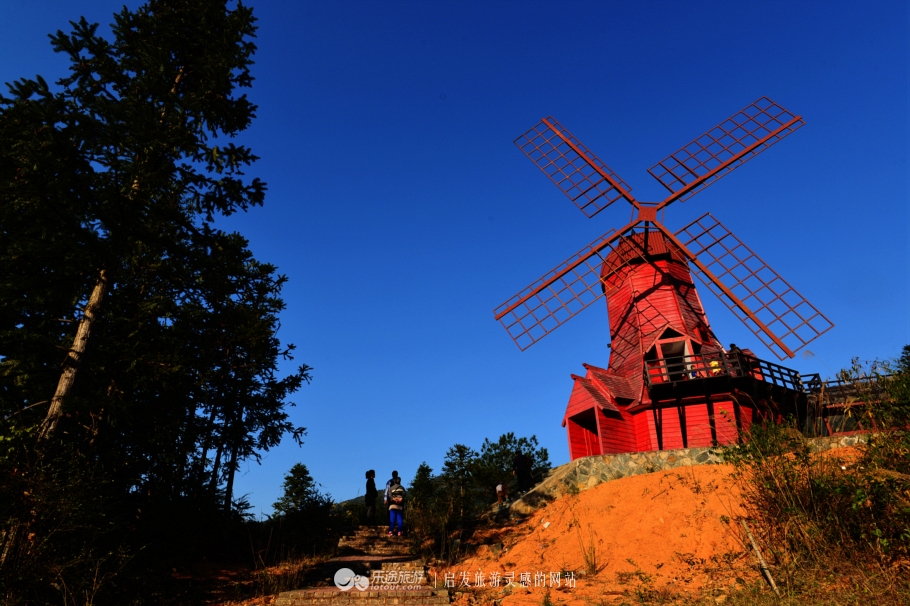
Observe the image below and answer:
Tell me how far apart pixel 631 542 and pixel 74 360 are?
466 inches

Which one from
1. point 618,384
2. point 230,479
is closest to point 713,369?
point 618,384

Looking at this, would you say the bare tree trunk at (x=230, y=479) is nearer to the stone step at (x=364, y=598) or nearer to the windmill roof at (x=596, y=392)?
the stone step at (x=364, y=598)

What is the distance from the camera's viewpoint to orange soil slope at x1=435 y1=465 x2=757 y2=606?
973 centimetres

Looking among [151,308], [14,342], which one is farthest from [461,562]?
[14,342]

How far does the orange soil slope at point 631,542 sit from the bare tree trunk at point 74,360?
7.91 metres

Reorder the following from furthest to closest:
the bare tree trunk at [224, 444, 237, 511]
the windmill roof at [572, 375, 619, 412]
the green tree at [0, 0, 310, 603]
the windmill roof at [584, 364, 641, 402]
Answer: the windmill roof at [584, 364, 641, 402], the windmill roof at [572, 375, 619, 412], the bare tree trunk at [224, 444, 237, 511], the green tree at [0, 0, 310, 603]

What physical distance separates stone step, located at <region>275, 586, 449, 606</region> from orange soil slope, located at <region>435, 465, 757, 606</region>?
1.00 meters

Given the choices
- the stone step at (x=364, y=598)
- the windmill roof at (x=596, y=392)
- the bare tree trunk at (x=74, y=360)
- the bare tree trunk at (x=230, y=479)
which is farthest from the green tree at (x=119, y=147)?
the windmill roof at (x=596, y=392)

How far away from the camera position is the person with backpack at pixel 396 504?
1434 centimetres

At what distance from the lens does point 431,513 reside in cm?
1636

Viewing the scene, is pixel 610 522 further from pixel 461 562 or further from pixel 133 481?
pixel 133 481

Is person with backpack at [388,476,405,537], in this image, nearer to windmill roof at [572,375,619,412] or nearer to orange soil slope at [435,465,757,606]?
orange soil slope at [435,465,757,606]

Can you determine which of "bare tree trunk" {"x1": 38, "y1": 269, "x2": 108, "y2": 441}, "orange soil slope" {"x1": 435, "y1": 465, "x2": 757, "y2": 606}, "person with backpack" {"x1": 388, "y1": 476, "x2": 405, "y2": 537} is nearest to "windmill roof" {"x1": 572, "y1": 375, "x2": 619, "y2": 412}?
"orange soil slope" {"x1": 435, "y1": 465, "x2": 757, "y2": 606}

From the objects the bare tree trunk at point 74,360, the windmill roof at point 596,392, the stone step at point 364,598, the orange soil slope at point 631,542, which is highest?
the windmill roof at point 596,392
